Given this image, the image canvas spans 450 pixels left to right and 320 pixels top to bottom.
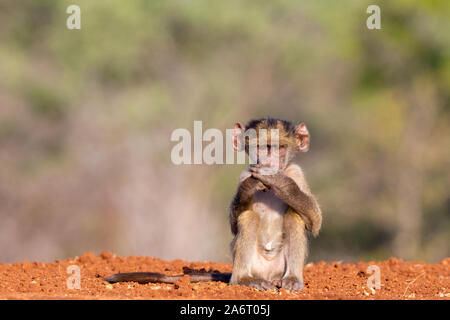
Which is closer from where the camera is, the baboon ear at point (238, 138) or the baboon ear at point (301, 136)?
the baboon ear at point (238, 138)

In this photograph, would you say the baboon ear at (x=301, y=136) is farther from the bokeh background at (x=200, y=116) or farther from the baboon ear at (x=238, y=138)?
the bokeh background at (x=200, y=116)

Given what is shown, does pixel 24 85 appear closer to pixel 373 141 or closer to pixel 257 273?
pixel 373 141

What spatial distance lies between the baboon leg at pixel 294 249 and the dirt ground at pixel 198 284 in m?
0.20

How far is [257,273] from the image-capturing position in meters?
7.67

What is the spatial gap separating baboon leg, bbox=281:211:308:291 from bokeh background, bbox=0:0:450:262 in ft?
53.8

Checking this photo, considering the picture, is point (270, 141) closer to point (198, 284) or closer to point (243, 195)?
point (243, 195)

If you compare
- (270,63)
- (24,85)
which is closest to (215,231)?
(270,63)

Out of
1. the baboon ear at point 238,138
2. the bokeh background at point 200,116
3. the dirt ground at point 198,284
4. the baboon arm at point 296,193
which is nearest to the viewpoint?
the dirt ground at point 198,284

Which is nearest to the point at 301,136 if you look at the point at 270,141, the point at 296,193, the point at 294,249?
the point at 270,141

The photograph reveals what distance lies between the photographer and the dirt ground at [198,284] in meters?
6.50

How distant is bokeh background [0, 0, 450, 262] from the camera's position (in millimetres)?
25312

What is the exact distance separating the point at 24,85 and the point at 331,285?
778 inches

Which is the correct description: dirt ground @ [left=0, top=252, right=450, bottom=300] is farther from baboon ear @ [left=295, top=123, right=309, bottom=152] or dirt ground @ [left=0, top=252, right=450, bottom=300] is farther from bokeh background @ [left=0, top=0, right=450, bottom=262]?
bokeh background @ [left=0, top=0, right=450, bottom=262]

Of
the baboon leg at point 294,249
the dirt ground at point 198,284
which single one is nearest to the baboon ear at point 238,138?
the baboon leg at point 294,249
